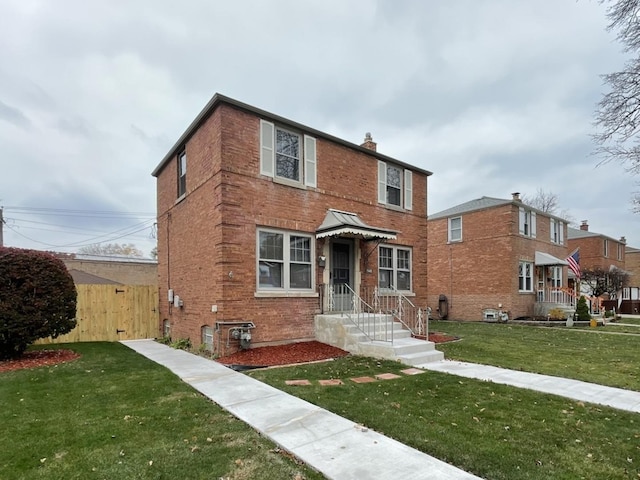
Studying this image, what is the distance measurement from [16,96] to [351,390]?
1472 centimetres

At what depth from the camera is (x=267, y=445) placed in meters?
3.71

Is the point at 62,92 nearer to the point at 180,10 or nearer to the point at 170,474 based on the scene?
the point at 180,10

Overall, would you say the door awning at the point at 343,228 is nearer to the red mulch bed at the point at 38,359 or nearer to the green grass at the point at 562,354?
the green grass at the point at 562,354

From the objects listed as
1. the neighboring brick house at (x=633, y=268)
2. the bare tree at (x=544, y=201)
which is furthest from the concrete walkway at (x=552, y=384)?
the bare tree at (x=544, y=201)

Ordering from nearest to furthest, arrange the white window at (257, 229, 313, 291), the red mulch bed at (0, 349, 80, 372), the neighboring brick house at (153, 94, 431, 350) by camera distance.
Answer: the red mulch bed at (0, 349, 80, 372) < the neighboring brick house at (153, 94, 431, 350) < the white window at (257, 229, 313, 291)

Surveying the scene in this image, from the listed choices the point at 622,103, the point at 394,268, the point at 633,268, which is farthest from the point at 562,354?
the point at 633,268

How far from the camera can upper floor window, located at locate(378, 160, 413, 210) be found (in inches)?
489

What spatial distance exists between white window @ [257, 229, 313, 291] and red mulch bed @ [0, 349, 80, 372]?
192 inches

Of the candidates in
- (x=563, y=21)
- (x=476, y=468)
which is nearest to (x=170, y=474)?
(x=476, y=468)

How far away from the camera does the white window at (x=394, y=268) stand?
1220cm

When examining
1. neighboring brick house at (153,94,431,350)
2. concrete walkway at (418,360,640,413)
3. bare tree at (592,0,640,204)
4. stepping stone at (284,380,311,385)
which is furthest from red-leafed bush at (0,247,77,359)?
bare tree at (592,0,640,204)

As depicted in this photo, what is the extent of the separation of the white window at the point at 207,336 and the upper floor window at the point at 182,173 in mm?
4344

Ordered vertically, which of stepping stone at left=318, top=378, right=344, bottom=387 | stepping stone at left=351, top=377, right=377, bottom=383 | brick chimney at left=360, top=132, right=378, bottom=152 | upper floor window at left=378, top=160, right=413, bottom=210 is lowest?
stepping stone at left=351, top=377, right=377, bottom=383

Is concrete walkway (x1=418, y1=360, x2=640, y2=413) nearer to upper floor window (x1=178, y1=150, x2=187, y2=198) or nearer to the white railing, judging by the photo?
the white railing
